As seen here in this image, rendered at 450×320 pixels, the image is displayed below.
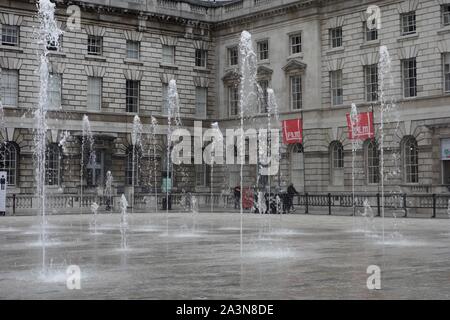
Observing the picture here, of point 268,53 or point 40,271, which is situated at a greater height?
point 268,53

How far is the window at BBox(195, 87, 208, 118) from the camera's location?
50344 millimetres

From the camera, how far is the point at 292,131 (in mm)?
43969

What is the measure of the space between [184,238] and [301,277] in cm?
834

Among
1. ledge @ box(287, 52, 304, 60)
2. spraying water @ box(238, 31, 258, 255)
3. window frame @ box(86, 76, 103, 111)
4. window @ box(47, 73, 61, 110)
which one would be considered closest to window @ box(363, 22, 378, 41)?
ledge @ box(287, 52, 304, 60)

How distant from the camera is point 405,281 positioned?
33.8ft

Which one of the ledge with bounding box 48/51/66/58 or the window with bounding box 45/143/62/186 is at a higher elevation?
the ledge with bounding box 48/51/66/58

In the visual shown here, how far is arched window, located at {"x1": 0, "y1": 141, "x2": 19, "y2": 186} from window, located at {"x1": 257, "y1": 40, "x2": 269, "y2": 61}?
56.5ft

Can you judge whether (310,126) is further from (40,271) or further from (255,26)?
(40,271)

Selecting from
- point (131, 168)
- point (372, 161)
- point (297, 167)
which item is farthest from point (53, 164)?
point (372, 161)

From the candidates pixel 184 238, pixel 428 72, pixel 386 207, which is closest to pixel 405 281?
pixel 184 238

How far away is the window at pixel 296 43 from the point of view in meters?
45.3

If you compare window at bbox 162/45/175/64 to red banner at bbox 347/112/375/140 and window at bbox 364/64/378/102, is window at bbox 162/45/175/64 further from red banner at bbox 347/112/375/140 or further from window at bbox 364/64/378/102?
red banner at bbox 347/112/375/140

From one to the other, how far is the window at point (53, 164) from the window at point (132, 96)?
5.90 meters

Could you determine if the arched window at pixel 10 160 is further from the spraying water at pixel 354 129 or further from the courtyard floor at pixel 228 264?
the courtyard floor at pixel 228 264
